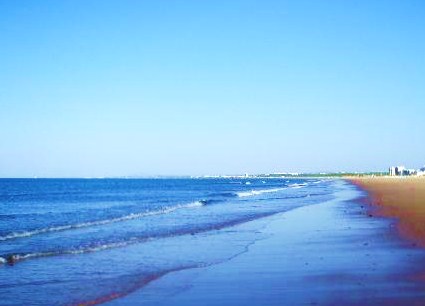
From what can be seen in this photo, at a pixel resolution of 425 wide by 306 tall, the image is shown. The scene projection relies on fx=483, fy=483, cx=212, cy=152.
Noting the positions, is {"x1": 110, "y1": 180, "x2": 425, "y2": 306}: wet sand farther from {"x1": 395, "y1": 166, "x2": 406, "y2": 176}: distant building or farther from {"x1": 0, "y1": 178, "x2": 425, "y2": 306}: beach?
{"x1": 395, "y1": 166, "x2": 406, "y2": 176}: distant building

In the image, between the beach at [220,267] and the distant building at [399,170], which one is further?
the distant building at [399,170]

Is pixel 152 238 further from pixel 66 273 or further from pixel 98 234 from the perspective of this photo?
pixel 66 273

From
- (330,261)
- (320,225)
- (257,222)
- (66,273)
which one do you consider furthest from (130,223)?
(330,261)

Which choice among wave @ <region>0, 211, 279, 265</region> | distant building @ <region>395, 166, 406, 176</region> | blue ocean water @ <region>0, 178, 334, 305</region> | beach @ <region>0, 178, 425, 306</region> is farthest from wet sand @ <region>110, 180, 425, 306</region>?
distant building @ <region>395, 166, 406, 176</region>

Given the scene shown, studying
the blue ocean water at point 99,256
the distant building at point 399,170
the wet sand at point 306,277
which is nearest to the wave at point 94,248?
the blue ocean water at point 99,256

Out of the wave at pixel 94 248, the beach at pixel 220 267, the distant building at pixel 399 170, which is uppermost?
the distant building at pixel 399 170

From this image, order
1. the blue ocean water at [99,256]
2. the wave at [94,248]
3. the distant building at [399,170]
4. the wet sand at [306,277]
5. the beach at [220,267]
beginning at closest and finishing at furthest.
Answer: the wet sand at [306,277], the beach at [220,267], the blue ocean water at [99,256], the wave at [94,248], the distant building at [399,170]

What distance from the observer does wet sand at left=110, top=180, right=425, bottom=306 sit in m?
8.71

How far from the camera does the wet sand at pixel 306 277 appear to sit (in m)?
8.71

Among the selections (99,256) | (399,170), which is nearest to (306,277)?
(99,256)

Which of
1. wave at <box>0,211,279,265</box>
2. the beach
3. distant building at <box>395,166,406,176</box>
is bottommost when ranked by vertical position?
wave at <box>0,211,279,265</box>

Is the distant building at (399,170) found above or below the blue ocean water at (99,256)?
above

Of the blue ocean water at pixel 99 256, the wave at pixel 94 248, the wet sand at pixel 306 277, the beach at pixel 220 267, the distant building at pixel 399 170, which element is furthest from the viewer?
the distant building at pixel 399 170

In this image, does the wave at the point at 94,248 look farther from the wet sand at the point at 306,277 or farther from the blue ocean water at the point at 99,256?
the wet sand at the point at 306,277
